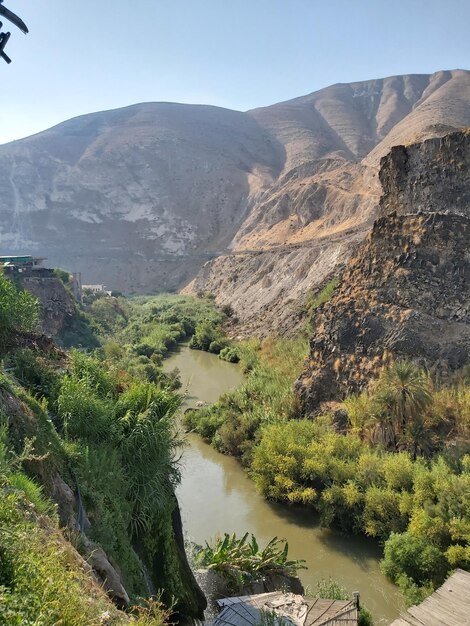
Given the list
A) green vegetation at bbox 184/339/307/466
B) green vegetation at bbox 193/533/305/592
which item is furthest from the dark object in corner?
green vegetation at bbox 184/339/307/466

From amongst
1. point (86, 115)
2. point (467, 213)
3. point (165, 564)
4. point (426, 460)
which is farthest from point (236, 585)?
point (86, 115)

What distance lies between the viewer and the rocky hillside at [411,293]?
16656mm

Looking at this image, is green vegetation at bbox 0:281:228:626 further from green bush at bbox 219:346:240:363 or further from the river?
green bush at bbox 219:346:240:363

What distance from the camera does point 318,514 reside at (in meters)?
13.9

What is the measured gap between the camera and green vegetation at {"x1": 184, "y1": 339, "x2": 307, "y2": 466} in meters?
17.8

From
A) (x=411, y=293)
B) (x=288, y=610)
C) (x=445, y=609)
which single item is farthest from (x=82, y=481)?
(x=411, y=293)

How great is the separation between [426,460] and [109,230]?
245ft

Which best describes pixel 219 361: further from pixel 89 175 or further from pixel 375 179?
pixel 89 175

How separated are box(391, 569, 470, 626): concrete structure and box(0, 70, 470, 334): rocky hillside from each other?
25998mm

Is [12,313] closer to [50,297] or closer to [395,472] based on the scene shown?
[395,472]

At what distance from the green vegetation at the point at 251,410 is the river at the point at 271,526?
573 mm

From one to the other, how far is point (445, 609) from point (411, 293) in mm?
10952

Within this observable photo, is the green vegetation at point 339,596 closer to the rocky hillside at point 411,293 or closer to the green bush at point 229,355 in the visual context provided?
the rocky hillside at point 411,293

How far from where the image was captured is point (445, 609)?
853 cm
